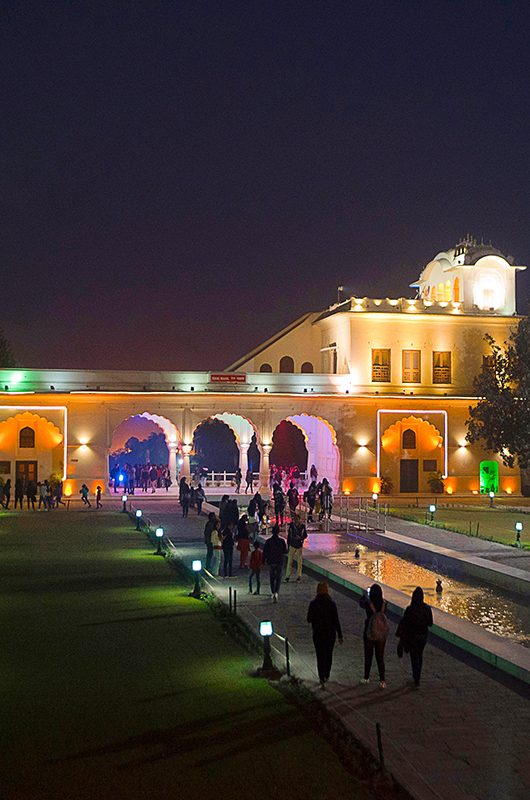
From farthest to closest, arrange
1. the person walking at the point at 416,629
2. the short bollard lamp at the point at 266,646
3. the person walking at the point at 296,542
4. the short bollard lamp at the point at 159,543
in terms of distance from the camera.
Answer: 1. the short bollard lamp at the point at 159,543
2. the person walking at the point at 296,542
3. the short bollard lamp at the point at 266,646
4. the person walking at the point at 416,629

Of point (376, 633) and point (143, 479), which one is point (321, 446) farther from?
point (376, 633)

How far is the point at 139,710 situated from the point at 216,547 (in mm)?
8775

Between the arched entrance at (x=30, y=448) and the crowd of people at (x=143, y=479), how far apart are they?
3034 mm

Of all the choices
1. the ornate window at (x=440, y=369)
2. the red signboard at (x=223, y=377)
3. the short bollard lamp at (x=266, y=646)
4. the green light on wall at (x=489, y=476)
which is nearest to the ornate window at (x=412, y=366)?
the ornate window at (x=440, y=369)

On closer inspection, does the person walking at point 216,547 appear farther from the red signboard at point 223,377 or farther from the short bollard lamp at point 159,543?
the red signboard at point 223,377

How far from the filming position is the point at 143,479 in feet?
135

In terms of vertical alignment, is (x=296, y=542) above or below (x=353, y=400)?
below

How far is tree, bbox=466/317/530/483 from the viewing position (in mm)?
34906

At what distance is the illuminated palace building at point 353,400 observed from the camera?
3800 cm

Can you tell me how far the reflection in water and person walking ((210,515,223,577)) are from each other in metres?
3.02

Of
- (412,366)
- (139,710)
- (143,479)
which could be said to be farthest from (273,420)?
(139,710)

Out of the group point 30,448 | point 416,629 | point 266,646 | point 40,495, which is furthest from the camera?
point 30,448

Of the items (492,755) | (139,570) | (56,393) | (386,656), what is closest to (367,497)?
(56,393)

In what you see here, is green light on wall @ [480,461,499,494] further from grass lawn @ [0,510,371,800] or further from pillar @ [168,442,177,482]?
grass lawn @ [0,510,371,800]
